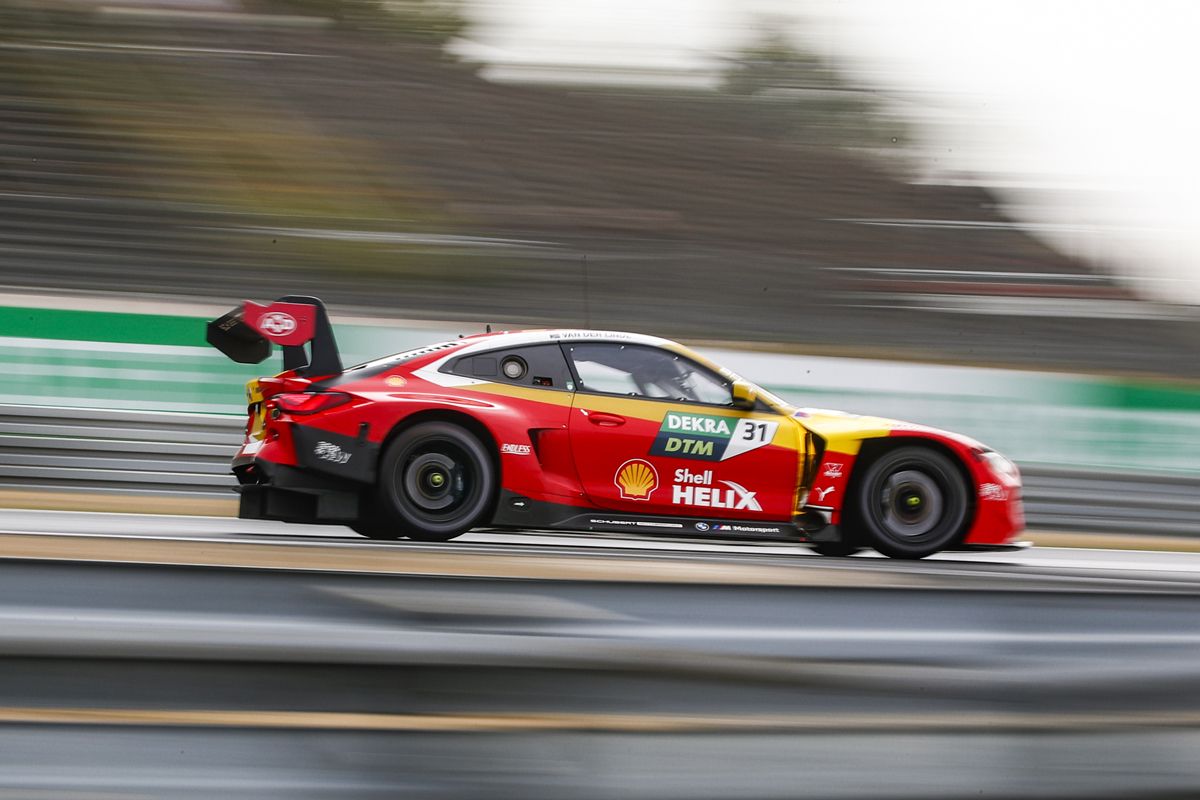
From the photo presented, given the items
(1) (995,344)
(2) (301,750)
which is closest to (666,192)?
(1) (995,344)

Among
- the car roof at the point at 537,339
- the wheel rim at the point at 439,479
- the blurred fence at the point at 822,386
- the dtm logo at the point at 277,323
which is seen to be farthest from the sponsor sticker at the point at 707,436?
the blurred fence at the point at 822,386

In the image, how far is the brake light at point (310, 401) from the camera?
20.1ft

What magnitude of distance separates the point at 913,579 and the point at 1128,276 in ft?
36.6

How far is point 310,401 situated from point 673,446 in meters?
1.75

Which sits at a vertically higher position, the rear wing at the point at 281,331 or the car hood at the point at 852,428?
the rear wing at the point at 281,331

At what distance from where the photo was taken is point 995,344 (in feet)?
39.2

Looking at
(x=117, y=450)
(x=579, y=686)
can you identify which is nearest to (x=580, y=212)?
(x=117, y=450)

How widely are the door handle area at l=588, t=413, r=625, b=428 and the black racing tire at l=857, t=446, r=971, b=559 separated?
133 centimetres

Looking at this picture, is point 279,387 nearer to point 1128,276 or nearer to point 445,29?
point 1128,276

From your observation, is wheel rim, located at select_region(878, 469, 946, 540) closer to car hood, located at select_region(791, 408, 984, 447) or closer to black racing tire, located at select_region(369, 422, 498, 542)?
car hood, located at select_region(791, 408, 984, 447)

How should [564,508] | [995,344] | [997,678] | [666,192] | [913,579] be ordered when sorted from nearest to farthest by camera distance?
[997,678], [913,579], [564,508], [995,344], [666,192]

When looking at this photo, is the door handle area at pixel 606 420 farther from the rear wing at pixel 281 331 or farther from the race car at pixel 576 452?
the rear wing at pixel 281 331

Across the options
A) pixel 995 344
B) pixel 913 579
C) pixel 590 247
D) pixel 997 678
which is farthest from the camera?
pixel 590 247

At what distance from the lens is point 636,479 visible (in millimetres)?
6277
